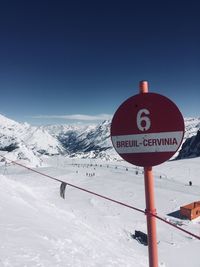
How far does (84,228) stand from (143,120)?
8.89 metres

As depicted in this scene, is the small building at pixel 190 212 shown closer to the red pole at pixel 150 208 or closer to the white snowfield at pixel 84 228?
the white snowfield at pixel 84 228

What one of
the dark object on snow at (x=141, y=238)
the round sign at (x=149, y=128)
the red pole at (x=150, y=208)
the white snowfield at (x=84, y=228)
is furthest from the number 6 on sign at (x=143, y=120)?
the dark object on snow at (x=141, y=238)

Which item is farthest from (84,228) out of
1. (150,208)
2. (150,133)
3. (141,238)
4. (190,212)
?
(190,212)

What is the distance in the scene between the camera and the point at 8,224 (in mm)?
7469

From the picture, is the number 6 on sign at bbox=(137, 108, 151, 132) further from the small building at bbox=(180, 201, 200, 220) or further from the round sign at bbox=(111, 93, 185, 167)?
the small building at bbox=(180, 201, 200, 220)

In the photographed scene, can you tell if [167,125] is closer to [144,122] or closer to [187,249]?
[144,122]

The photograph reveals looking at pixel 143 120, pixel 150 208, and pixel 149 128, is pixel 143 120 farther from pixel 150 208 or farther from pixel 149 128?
pixel 150 208

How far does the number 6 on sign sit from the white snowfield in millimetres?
3403

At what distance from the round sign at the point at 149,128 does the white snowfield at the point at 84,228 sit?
3.16 meters

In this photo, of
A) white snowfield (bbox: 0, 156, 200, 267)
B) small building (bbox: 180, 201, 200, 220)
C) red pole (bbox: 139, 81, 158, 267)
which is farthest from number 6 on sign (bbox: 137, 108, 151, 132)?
small building (bbox: 180, 201, 200, 220)

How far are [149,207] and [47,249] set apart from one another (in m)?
3.81

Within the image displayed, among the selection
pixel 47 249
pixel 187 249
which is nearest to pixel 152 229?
pixel 47 249

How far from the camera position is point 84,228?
37.4 feet

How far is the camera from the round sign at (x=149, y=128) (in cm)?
330
